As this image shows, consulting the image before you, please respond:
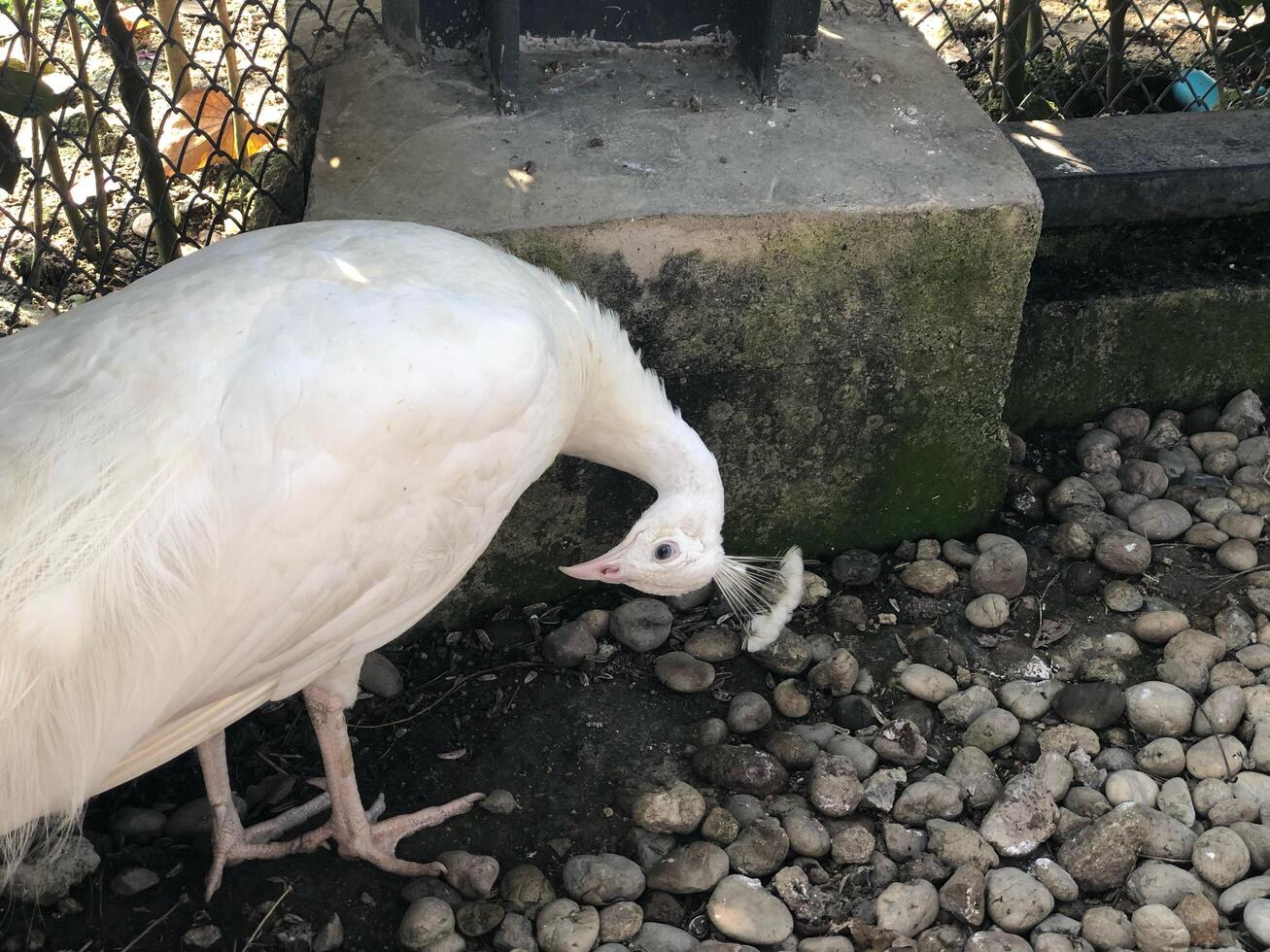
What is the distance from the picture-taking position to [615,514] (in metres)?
3.81

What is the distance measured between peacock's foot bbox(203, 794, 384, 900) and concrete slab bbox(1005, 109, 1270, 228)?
2.62 m

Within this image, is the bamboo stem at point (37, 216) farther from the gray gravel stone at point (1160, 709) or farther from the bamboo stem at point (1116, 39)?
the bamboo stem at point (1116, 39)

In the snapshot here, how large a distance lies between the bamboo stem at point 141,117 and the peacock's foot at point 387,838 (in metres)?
1.87

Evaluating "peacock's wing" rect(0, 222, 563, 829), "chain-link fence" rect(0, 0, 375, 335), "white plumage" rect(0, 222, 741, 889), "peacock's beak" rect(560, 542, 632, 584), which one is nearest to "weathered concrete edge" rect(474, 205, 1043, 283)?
"white plumage" rect(0, 222, 741, 889)

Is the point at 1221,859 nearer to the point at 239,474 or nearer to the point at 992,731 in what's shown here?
the point at 992,731

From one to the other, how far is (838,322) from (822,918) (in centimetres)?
147

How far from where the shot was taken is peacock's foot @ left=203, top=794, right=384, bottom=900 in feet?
10.1

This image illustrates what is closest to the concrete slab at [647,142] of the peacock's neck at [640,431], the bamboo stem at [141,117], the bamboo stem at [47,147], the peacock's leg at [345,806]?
the peacock's neck at [640,431]

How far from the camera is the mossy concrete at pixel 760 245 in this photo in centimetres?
341

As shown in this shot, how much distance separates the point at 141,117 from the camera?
3943mm

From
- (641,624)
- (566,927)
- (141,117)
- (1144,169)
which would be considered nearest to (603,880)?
(566,927)

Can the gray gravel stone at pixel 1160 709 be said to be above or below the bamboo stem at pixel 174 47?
below

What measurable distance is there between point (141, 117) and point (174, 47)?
322 millimetres

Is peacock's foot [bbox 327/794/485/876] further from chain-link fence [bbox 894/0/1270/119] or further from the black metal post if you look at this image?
chain-link fence [bbox 894/0/1270/119]
